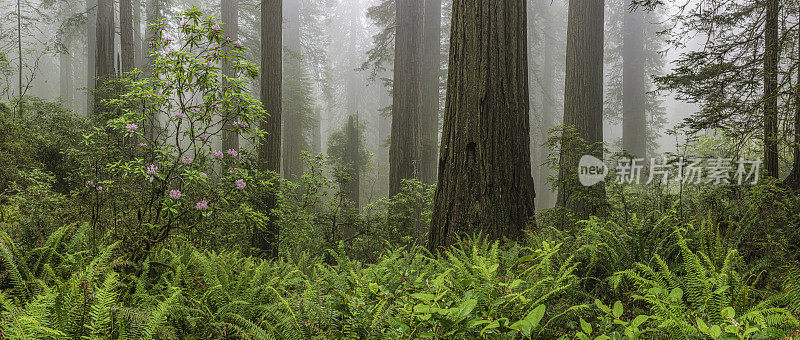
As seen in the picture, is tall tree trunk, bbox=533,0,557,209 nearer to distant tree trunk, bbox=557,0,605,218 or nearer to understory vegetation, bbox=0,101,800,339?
distant tree trunk, bbox=557,0,605,218

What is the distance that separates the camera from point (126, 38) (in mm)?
10484

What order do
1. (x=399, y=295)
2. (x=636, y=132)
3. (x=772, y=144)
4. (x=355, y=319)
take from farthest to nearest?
(x=636, y=132) → (x=772, y=144) → (x=399, y=295) → (x=355, y=319)

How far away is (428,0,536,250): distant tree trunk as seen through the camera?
13.8 feet

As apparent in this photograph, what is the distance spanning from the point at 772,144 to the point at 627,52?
16454 mm

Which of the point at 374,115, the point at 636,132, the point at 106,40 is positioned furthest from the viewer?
the point at 374,115

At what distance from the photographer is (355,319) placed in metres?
1.95

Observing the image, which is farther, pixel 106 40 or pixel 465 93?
pixel 106 40

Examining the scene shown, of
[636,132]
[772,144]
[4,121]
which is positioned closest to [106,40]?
[4,121]

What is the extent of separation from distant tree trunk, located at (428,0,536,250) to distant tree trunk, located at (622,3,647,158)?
15.4m

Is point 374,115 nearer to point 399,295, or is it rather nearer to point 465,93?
point 465,93

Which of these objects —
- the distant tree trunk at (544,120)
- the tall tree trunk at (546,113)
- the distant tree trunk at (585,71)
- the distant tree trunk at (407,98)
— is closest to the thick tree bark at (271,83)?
the distant tree trunk at (407,98)

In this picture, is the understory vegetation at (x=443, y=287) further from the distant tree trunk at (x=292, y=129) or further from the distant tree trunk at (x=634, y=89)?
the distant tree trunk at (x=634, y=89)

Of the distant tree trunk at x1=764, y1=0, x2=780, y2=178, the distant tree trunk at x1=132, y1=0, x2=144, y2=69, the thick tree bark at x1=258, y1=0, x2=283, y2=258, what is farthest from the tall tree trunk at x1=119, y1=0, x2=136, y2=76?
the distant tree trunk at x1=764, y1=0, x2=780, y2=178

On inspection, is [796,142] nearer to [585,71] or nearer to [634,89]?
[585,71]
